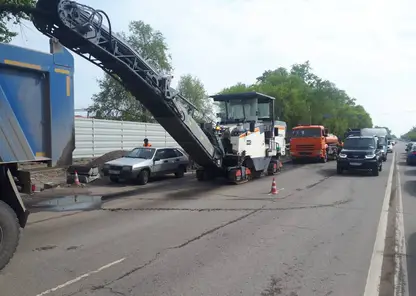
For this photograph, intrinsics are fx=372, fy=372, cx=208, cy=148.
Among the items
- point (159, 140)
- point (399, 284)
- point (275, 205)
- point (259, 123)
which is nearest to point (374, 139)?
point (259, 123)

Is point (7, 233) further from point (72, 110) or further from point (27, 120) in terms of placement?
point (72, 110)

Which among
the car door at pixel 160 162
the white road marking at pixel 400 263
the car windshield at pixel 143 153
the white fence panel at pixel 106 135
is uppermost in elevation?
the white fence panel at pixel 106 135

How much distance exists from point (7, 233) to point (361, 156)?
54.5 ft

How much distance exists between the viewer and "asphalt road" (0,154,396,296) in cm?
477

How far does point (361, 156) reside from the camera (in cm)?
1827

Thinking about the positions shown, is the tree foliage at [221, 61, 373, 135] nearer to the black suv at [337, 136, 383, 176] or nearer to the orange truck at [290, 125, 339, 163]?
the orange truck at [290, 125, 339, 163]

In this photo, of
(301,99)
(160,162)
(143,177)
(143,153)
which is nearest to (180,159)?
(160,162)

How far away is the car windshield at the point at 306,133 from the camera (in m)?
25.8

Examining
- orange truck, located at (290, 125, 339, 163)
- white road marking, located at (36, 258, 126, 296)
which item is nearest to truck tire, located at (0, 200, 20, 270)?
white road marking, located at (36, 258, 126, 296)

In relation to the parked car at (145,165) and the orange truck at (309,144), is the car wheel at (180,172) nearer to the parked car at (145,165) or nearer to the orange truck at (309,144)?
the parked car at (145,165)

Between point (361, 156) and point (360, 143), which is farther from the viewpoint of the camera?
point (360, 143)

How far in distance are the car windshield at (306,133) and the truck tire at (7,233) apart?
2275 cm

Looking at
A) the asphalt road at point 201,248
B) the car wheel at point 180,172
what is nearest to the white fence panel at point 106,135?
the car wheel at point 180,172

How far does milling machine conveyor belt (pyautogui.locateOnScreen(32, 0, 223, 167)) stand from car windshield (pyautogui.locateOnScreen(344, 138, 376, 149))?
890 cm
